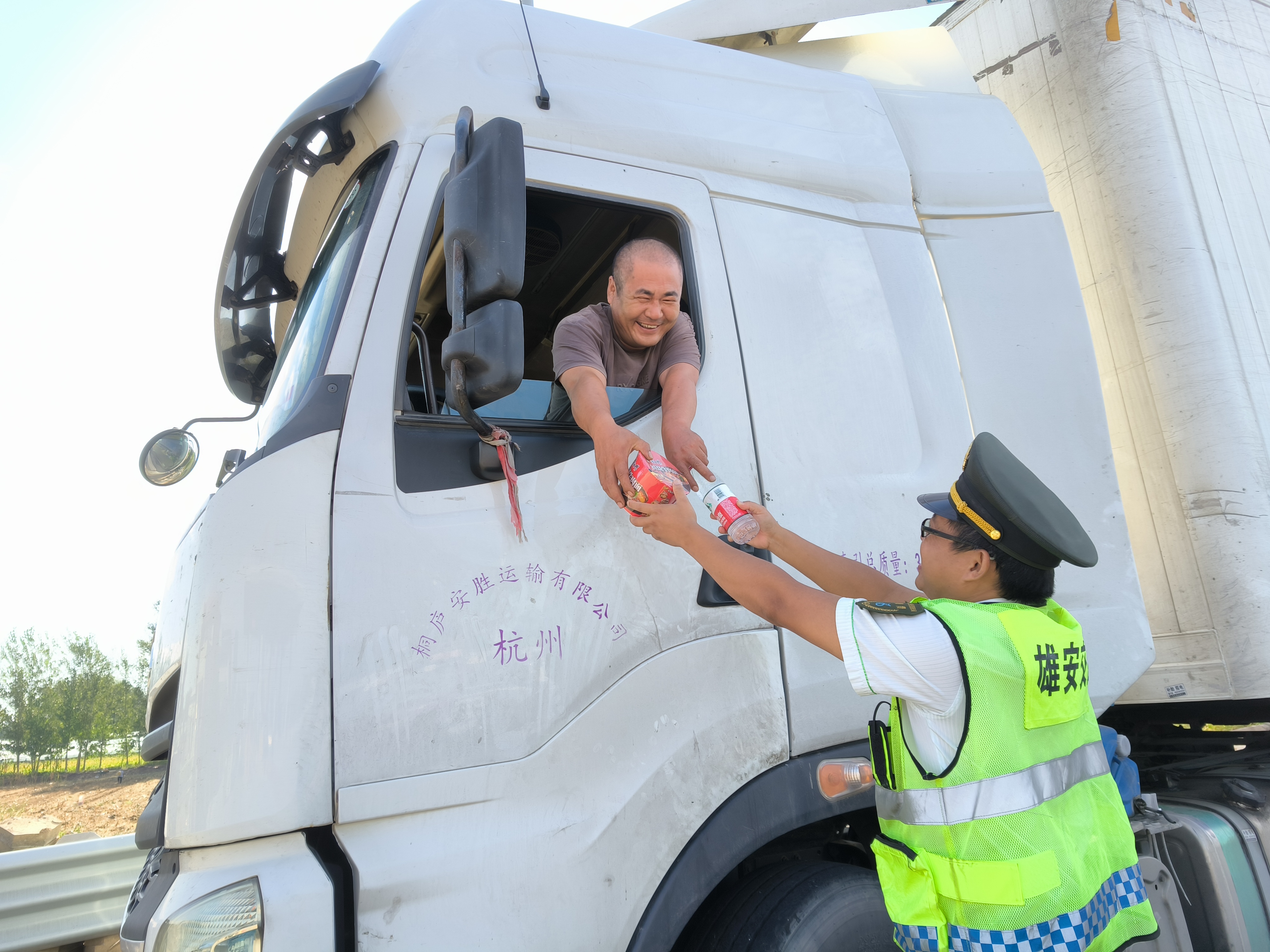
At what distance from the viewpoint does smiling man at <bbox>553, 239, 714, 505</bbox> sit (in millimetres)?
2025

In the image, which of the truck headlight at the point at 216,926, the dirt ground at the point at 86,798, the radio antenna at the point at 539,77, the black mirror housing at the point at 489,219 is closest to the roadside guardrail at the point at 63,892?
the truck headlight at the point at 216,926

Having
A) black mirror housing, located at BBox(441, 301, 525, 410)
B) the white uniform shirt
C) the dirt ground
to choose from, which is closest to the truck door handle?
the white uniform shirt

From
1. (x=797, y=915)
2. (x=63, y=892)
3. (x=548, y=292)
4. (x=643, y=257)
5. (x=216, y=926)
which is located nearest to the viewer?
(x=216, y=926)

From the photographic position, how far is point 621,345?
228 cm

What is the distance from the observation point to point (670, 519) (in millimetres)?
1723

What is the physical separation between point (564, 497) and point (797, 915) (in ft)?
3.58

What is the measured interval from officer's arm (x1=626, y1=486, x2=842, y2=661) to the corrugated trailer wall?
164cm

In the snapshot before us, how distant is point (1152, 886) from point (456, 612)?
2.27 m

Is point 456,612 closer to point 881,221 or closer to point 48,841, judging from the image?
point 881,221

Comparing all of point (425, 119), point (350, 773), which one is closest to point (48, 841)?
point (350, 773)

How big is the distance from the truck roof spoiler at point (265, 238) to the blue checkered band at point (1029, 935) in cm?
228

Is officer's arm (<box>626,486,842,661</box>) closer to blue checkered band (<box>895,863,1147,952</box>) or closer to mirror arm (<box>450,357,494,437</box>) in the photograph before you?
mirror arm (<box>450,357,494,437</box>)

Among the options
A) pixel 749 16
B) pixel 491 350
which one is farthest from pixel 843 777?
pixel 749 16

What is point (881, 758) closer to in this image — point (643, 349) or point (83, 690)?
point (643, 349)
